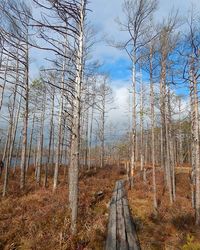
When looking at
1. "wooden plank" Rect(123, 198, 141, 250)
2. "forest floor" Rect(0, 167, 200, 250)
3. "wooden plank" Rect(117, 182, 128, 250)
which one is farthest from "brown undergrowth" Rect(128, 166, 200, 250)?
"wooden plank" Rect(117, 182, 128, 250)

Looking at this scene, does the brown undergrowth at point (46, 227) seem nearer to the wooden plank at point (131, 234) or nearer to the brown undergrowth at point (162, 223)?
the wooden plank at point (131, 234)

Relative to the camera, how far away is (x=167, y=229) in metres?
8.32

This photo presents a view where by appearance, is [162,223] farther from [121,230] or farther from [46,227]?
[46,227]

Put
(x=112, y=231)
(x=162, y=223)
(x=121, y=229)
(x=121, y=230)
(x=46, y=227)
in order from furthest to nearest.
→ 1. (x=162, y=223)
2. (x=121, y=229)
3. (x=121, y=230)
4. (x=112, y=231)
5. (x=46, y=227)

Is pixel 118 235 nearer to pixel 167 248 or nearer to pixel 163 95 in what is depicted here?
pixel 167 248

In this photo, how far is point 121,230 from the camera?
7.51m

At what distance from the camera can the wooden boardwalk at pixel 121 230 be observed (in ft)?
20.9

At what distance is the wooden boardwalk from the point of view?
637cm

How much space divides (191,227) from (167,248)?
238 cm

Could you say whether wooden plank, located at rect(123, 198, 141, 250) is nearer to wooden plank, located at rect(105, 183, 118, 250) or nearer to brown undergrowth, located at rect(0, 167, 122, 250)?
wooden plank, located at rect(105, 183, 118, 250)

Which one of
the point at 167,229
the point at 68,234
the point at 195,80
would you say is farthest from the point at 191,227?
the point at 195,80

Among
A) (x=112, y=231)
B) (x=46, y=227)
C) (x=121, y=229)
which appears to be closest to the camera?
(x=46, y=227)

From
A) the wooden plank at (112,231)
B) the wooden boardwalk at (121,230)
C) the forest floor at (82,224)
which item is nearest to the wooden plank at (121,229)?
the wooden boardwalk at (121,230)

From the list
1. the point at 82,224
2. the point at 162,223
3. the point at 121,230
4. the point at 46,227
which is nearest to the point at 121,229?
the point at 121,230
